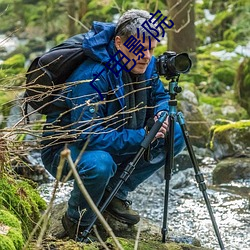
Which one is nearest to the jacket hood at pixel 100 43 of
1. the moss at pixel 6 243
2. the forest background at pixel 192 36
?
the moss at pixel 6 243

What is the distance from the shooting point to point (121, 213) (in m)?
3.63

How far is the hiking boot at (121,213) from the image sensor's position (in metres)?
3.64

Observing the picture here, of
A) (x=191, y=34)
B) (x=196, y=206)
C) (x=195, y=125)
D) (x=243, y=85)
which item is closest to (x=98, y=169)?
(x=196, y=206)

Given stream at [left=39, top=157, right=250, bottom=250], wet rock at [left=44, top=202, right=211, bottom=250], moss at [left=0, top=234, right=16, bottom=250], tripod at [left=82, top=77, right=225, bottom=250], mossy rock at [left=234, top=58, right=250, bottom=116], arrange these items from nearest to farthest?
1. moss at [left=0, top=234, right=16, bottom=250]
2. tripod at [left=82, top=77, right=225, bottom=250]
3. wet rock at [left=44, top=202, right=211, bottom=250]
4. stream at [left=39, top=157, right=250, bottom=250]
5. mossy rock at [left=234, top=58, right=250, bottom=116]

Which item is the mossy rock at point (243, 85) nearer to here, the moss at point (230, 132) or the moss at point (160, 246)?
the moss at point (230, 132)

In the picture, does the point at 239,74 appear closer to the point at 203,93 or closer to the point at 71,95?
the point at 203,93

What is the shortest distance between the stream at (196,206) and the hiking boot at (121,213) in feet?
1.83

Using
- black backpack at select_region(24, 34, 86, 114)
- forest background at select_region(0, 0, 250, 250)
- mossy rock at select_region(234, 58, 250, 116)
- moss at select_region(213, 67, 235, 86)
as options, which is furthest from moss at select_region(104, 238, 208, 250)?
moss at select_region(213, 67, 235, 86)

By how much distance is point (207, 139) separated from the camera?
753 cm

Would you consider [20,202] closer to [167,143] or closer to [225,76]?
[167,143]

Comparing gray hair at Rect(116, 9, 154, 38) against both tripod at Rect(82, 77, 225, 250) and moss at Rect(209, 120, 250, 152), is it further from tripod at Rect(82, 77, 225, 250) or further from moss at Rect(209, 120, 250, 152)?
moss at Rect(209, 120, 250, 152)

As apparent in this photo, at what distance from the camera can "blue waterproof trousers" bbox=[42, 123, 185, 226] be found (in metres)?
3.12

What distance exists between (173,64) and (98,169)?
2.26 feet

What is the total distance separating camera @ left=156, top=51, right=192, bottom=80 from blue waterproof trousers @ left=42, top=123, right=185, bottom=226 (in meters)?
0.44
